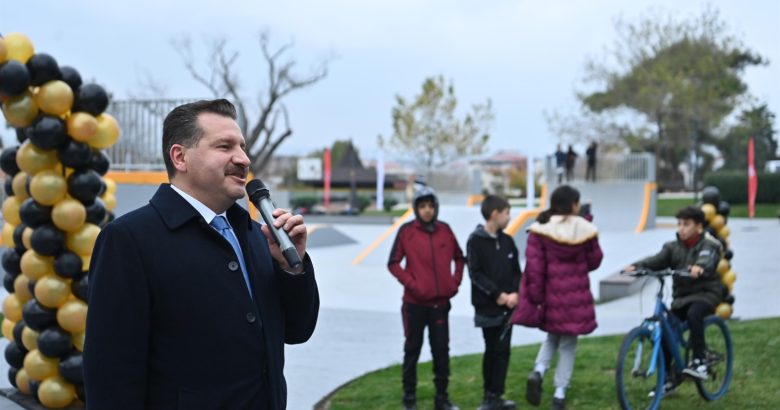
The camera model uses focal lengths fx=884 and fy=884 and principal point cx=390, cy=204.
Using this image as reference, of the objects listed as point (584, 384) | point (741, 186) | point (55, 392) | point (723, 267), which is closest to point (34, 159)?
point (55, 392)

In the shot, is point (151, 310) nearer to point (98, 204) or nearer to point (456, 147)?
point (98, 204)

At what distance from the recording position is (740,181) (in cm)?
3872

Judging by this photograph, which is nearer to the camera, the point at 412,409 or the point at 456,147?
the point at 412,409

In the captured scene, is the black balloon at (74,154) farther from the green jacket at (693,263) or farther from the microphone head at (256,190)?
the green jacket at (693,263)

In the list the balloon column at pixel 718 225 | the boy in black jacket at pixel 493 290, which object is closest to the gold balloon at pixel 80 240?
the boy in black jacket at pixel 493 290

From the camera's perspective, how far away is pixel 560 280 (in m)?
6.10

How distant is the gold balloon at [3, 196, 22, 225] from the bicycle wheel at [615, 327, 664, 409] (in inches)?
172

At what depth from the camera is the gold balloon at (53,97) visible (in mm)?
5922

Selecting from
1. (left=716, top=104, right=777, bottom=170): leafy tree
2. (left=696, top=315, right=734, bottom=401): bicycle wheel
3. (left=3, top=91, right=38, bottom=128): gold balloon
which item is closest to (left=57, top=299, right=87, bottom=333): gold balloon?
(left=3, top=91, right=38, bottom=128): gold balloon

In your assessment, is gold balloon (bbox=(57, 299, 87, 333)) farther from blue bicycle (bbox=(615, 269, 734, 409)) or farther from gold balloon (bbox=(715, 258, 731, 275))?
gold balloon (bbox=(715, 258, 731, 275))

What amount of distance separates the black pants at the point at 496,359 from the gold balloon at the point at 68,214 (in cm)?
293

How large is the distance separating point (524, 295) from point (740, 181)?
35574mm

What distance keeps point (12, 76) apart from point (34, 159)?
596mm

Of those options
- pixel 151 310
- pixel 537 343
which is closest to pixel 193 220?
pixel 151 310
